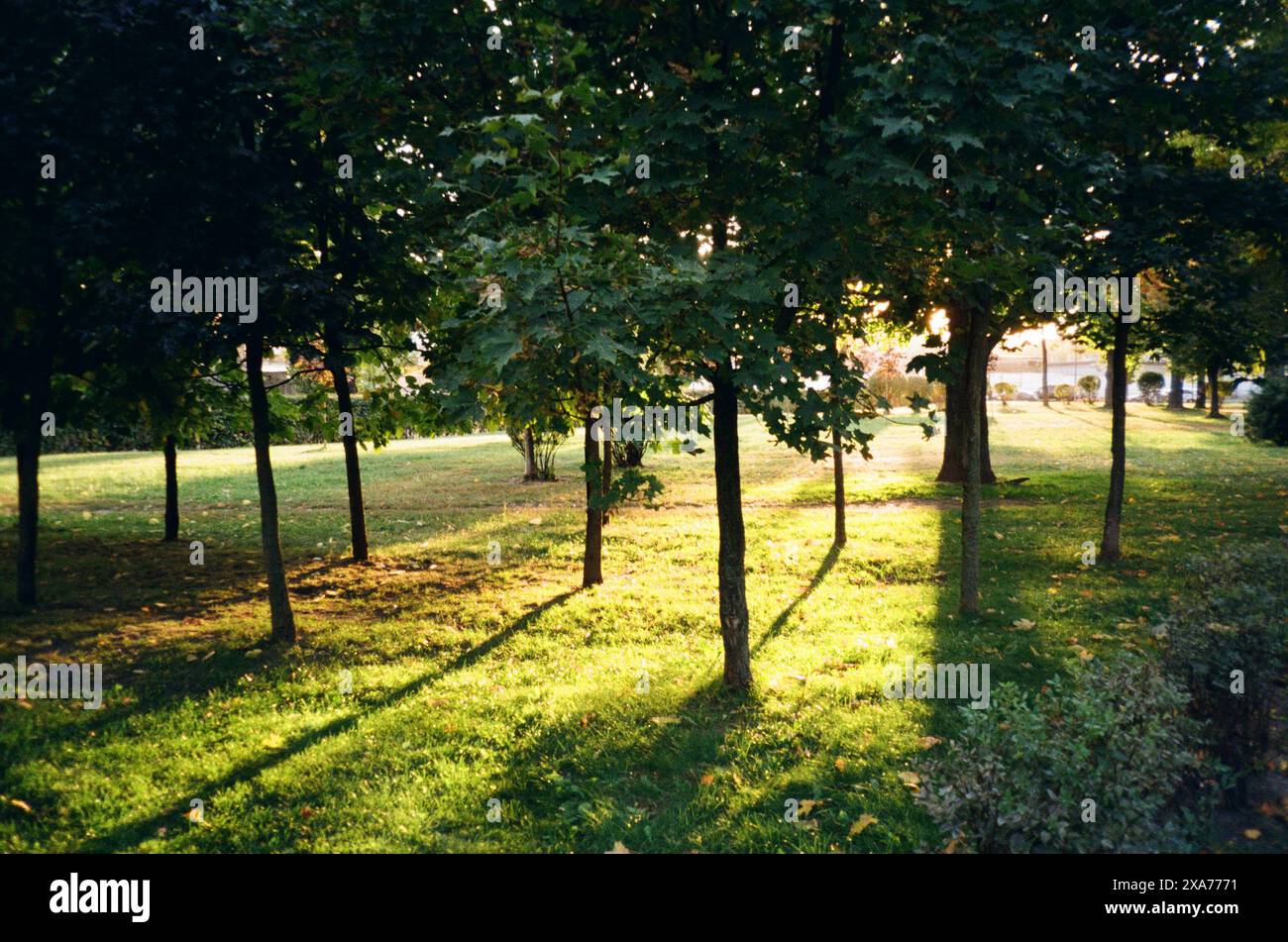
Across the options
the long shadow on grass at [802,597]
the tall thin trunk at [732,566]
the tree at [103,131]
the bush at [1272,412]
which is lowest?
the long shadow on grass at [802,597]

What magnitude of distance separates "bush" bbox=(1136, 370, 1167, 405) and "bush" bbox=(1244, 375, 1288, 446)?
1117 inches

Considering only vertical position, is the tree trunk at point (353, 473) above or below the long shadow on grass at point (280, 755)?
above

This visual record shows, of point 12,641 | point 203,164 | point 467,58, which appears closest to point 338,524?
point 12,641

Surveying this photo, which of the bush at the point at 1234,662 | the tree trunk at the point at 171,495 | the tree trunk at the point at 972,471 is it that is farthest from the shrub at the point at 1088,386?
the tree trunk at the point at 171,495

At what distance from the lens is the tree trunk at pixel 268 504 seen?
780cm

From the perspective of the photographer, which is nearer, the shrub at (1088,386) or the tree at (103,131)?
the tree at (103,131)

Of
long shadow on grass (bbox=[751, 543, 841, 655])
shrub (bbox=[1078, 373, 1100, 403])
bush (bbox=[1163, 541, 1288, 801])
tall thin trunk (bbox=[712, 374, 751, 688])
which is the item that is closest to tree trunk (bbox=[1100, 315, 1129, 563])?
long shadow on grass (bbox=[751, 543, 841, 655])

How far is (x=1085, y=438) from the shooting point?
3170 cm

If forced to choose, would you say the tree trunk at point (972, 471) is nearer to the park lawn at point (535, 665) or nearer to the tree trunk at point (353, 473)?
the park lawn at point (535, 665)

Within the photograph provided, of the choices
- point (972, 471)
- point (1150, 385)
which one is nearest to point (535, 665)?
point (972, 471)

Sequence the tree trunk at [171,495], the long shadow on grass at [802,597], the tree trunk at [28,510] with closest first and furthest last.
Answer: the long shadow on grass at [802,597] < the tree trunk at [28,510] < the tree trunk at [171,495]

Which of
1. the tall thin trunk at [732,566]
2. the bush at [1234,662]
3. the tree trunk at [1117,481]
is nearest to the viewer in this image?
the bush at [1234,662]

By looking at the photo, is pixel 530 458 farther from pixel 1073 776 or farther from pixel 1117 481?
pixel 1073 776

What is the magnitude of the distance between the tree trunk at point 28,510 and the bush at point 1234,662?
39.1 ft
